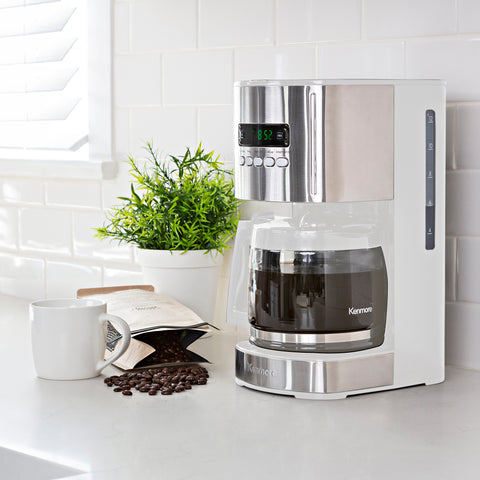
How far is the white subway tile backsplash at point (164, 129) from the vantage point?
4.75 ft

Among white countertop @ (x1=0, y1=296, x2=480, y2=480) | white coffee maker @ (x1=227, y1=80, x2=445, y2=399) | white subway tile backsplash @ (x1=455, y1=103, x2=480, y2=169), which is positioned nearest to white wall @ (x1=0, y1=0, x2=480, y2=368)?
white subway tile backsplash @ (x1=455, y1=103, x2=480, y2=169)

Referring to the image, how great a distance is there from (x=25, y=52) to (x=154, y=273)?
0.69 meters

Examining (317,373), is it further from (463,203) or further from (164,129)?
(164,129)

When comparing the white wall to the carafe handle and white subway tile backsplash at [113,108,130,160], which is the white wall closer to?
white subway tile backsplash at [113,108,130,160]

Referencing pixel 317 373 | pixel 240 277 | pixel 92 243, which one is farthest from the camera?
pixel 92 243

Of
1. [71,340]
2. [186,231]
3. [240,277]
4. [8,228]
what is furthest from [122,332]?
[8,228]

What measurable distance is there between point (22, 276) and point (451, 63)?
1036 mm

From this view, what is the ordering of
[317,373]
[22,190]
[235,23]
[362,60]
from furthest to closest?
[22,190] < [235,23] < [362,60] < [317,373]

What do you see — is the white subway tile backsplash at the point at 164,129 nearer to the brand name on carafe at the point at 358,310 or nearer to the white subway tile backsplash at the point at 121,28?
the white subway tile backsplash at the point at 121,28

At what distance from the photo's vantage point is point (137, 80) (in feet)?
4.97

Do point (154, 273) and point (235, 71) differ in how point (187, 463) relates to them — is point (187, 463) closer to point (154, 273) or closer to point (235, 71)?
point (154, 273)

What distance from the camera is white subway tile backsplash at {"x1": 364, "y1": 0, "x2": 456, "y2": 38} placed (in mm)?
1134

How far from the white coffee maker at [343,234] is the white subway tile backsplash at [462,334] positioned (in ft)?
0.38

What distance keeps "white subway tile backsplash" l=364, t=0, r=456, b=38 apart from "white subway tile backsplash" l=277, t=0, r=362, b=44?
2 cm
